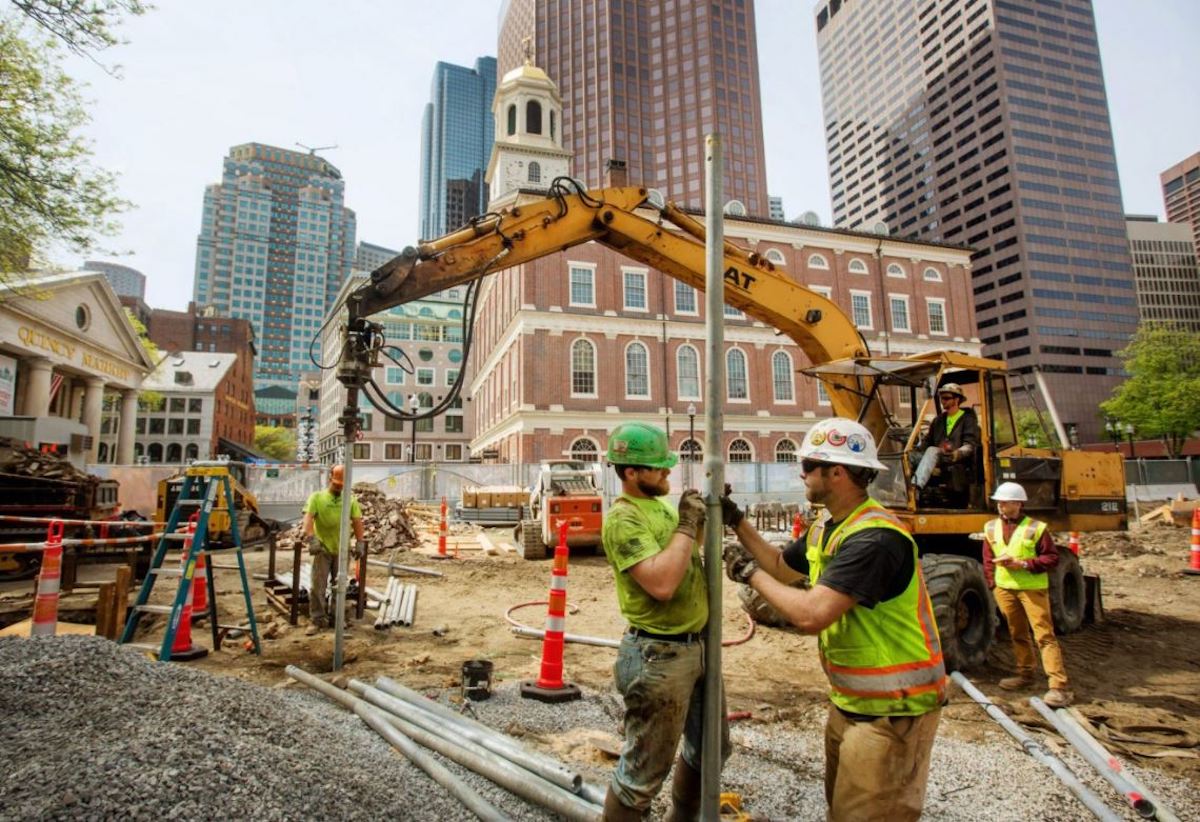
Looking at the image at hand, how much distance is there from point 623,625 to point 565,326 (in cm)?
2751

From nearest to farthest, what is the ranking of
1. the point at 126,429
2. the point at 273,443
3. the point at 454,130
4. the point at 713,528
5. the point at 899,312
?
the point at 713,528 < the point at 126,429 < the point at 899,312 < the point at 273,443 < the point at 454,130

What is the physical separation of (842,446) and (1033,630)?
487cm

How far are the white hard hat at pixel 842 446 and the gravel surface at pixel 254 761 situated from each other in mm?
2222

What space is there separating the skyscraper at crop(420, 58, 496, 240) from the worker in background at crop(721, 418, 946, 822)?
194 m

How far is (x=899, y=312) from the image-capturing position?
139ft

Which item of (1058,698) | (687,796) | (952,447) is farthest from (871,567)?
(952,447)

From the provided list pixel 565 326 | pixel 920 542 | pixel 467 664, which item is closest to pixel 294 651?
pixel 467 664

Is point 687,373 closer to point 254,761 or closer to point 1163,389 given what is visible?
point 254,761

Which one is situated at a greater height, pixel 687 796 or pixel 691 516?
A: pixel 691 516

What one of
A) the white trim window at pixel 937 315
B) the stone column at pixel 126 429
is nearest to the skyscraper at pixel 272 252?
the stone column at pixel 126 429

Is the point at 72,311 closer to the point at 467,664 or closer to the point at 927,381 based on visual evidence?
the point at 467,664

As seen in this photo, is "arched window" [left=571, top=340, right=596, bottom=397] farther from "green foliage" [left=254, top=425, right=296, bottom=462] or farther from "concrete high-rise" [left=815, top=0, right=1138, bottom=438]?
"concrete high-rise" [left=815, top=0, right=1138, bottom=438]

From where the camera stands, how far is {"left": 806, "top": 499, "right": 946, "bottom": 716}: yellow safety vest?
223 cm

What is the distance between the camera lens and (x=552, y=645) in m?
5.33
